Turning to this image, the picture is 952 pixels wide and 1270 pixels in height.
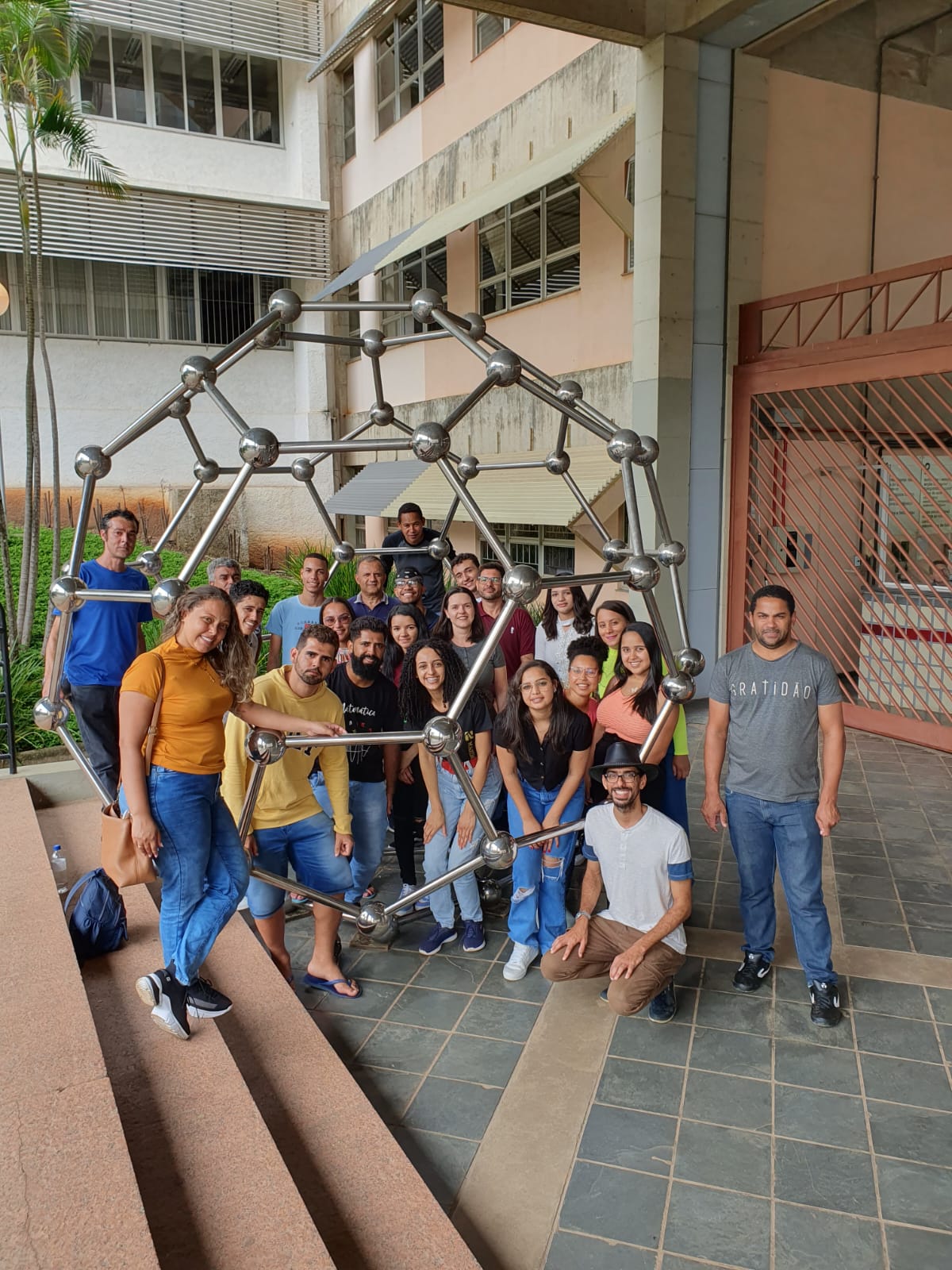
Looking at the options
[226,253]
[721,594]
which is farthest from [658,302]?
[226,253]

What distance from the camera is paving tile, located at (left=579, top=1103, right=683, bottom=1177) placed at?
293 cm

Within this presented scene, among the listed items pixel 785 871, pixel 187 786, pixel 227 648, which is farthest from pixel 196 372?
pixel 785 871

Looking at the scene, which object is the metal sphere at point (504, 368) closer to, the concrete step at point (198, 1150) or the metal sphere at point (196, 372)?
the metal sphere at point (196, 372)

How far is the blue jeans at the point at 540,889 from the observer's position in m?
4.08

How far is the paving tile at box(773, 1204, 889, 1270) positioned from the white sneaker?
4.77ft

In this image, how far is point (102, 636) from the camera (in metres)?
4.85

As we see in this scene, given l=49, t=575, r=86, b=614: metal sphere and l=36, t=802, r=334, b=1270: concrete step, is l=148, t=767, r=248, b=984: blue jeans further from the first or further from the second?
l=49, t=575, r=86, b=614: metal sphere

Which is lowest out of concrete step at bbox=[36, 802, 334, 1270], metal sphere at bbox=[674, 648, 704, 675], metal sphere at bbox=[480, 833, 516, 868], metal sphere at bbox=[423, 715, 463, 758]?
concrete step at bbox=[36, 802, 334, 1270]

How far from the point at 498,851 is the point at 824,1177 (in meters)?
1.42

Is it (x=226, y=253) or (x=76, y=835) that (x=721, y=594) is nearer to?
(x=76, y=835)

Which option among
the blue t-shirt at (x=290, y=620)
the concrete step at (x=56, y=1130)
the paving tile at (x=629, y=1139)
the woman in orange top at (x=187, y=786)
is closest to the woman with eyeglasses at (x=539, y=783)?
the paving tile at (x=629, y=1139)

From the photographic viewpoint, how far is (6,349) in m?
14.1

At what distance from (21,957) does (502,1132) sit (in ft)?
A: 6.31

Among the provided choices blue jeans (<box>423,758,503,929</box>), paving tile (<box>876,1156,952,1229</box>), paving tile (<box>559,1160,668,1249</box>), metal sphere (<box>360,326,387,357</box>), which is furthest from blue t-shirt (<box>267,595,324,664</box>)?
paving tile (<box>876,1156,952,1229</box>)
